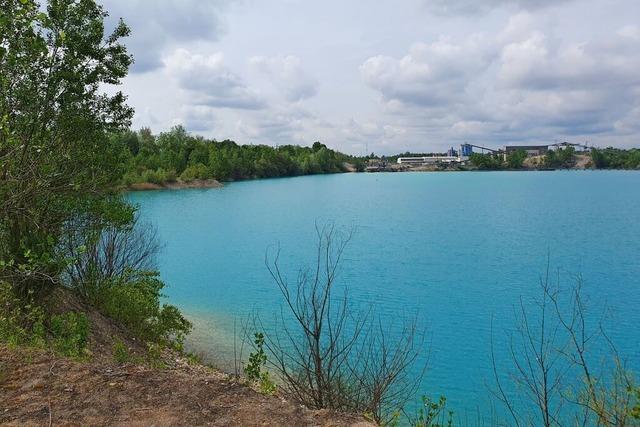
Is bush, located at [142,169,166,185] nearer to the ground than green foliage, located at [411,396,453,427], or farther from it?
farther from it

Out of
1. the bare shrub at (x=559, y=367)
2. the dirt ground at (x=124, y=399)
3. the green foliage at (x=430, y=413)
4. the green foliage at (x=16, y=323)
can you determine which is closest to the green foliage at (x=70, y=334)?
the green foliage at (x=16, y=323)

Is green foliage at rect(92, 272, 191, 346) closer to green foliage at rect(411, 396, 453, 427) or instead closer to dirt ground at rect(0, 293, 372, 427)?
dirt ground at rect(0, 293, 372, 427)

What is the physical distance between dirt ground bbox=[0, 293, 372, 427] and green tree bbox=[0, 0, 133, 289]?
2452mm

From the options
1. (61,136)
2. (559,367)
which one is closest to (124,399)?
(61,136)

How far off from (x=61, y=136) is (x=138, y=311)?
220 inches

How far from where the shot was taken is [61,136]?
479 inches

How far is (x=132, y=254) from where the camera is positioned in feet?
62.3

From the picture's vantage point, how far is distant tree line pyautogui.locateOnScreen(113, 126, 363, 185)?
367 feet

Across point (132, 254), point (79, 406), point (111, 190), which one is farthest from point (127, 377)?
point (132, 254)

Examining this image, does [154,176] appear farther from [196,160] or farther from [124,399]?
[124,399]

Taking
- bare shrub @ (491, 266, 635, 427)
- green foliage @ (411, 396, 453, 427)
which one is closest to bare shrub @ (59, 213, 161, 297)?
green foliage @ (411, 396, 453, 427)

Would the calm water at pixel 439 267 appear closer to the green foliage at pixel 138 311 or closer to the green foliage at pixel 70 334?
the green foliage at pixel 138 311

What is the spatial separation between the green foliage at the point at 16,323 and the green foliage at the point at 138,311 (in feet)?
14.7

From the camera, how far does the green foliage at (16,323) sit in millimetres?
8516
